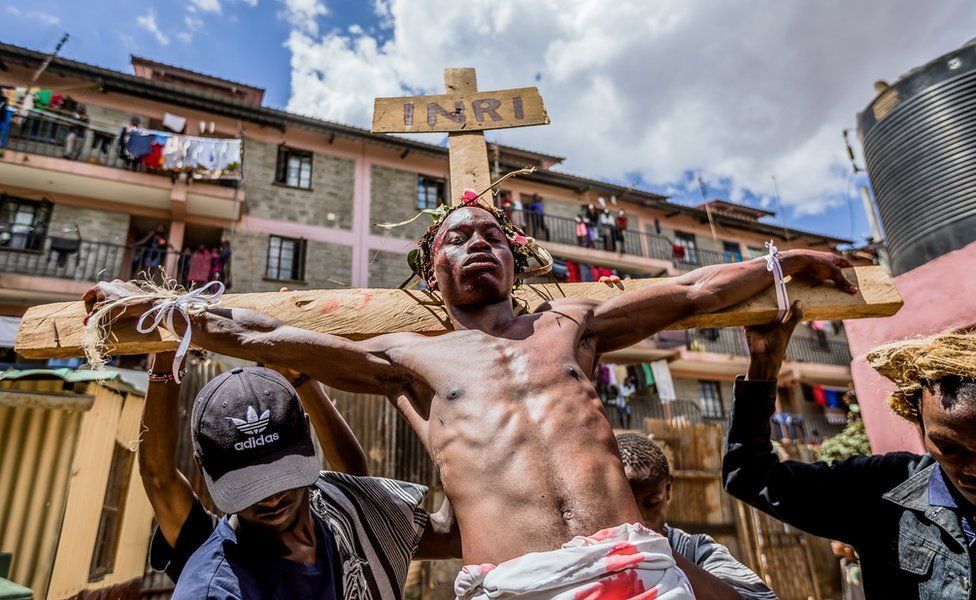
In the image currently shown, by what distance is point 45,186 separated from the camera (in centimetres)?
1542

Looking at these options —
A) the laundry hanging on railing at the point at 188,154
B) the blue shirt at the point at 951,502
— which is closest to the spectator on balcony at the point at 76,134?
the laundry hanging on railing at the point at 188,154

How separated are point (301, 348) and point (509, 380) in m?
0.80

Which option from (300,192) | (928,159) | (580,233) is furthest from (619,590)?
(580,233)

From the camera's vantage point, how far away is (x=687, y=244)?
24812mm

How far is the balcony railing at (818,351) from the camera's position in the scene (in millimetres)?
23688

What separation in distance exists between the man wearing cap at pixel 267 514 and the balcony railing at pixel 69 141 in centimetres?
1538

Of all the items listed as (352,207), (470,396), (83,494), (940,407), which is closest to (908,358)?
(940,407)

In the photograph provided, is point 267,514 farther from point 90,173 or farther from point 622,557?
point 90,173

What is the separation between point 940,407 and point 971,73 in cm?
507

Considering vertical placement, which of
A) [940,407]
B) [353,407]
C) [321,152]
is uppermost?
[321,152]

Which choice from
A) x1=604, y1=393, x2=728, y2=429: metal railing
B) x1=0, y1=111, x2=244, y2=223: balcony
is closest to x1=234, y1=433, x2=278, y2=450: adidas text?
x1=0, y1=111, x2=244, y2=223: balcony

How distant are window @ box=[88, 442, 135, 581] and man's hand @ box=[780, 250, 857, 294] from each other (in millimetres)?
7728

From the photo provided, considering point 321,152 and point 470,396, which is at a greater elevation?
point 321,152

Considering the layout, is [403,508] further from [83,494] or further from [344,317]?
[83,494]
